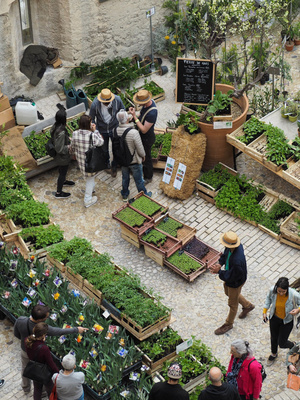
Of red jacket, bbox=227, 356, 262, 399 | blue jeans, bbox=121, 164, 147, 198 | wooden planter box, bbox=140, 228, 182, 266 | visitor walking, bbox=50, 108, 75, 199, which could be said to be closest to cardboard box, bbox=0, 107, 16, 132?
visitor walking, bbox=50, 108, 75, 199

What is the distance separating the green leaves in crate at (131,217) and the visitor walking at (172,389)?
397 cm

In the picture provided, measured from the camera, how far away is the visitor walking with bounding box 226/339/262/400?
8.54 metres

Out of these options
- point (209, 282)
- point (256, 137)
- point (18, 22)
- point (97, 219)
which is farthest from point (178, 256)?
point (18, 22)

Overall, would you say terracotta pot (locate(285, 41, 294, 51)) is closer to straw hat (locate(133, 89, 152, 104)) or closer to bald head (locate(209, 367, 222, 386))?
straw hat (locate(133, 89, 152, 104))

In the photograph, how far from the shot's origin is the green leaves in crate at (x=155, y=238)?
11.6 meters

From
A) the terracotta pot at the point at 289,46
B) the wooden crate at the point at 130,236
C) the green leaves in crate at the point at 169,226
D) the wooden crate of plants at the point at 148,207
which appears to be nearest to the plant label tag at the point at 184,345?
the green leaves in crate at the point at 169,226

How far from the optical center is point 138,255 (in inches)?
470

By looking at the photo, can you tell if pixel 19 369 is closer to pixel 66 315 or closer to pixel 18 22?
pixel 66 315

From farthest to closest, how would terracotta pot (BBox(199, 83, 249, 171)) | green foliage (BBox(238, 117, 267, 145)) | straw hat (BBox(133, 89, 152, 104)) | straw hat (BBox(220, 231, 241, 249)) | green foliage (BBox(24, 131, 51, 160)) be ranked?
1. green foliage (BBox(24, 131, 51, 160))
2. terracotta pot (BBox(199, 83, 249, 171))
3. green foliage (BBox(238, 117, 267, 145))
4. straw hat (BBox(133, 89, 152, 104))
5. straw hat (BBox(220, 231, 241, 249))

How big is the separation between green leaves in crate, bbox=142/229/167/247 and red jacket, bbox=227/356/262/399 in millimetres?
3147

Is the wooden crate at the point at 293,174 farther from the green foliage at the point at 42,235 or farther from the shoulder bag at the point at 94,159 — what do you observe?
the green foliage at the point at 42,235

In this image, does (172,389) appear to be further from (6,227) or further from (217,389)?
(6,227)

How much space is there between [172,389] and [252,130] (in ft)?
19.4

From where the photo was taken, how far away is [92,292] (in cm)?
1057
